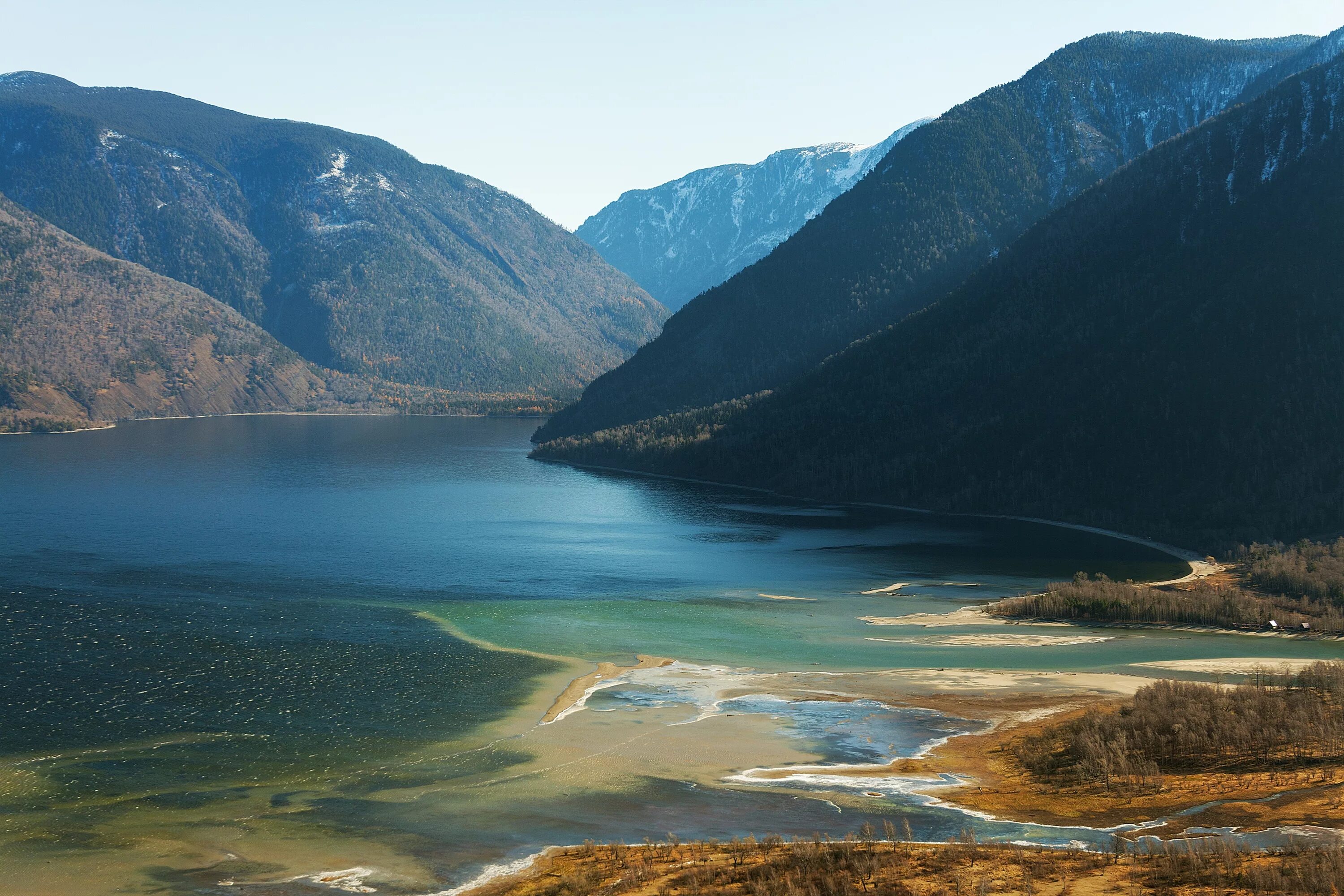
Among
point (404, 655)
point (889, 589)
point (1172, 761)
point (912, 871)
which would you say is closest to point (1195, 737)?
point (1172, 761)

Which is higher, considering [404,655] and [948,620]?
[404,655]

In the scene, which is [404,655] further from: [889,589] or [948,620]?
[889,589]

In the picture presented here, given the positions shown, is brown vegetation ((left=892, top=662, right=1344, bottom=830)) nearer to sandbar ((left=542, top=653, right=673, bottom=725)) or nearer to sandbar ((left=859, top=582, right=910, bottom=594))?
sandbar ((left=542, top=653, right=673, bottom=725))

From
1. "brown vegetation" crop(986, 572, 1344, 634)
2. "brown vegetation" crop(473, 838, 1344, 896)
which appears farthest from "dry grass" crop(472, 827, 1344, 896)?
A: "brown vegetation" crop(986, 572, 1344, 634)

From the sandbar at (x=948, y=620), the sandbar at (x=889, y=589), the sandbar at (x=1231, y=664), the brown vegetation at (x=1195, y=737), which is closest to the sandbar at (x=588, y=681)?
the sandbar at (x=948, y=620)

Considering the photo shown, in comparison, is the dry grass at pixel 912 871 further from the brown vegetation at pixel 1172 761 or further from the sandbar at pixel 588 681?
the sandbar at pixel 588 681

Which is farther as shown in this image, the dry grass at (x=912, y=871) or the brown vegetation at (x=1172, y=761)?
the brown vegetation at (x=1172, y=761)

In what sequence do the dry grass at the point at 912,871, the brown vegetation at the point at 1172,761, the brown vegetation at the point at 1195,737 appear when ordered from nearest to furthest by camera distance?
the dry grass at the point at 912,871
the brown vegetation at the point at 1172,761
the brown vegetation at the point at 1195,737

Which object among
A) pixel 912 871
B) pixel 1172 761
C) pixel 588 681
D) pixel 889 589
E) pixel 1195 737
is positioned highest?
pixel 1195 737

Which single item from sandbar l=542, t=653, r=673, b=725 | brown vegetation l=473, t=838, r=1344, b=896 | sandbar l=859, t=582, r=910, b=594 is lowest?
sandbar l=542, t=653, r=673, b=725
